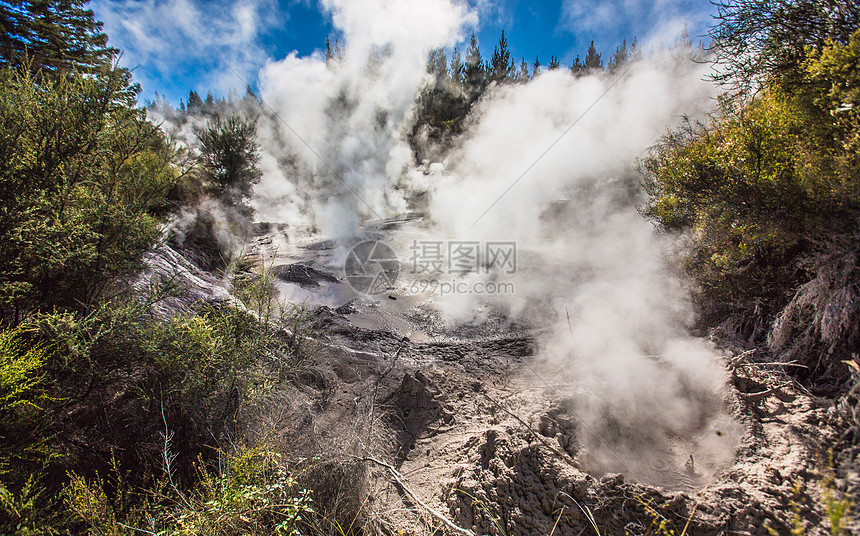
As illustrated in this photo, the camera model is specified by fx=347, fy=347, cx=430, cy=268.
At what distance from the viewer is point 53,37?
24.5 ft

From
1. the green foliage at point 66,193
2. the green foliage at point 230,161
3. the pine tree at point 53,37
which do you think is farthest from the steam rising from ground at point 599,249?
the pine tree at point 53,37

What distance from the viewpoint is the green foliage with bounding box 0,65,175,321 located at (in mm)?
2896

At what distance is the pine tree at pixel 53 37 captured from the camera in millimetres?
6820

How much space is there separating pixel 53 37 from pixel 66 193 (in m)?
7.75

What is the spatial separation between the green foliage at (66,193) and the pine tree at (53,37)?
5.39 metres

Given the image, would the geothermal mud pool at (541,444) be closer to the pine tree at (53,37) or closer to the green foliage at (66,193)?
the green foliage at (66,193)

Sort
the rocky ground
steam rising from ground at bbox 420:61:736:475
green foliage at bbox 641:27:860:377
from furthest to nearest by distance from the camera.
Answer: steam rising from ground at bbox 420:61:736:475
green foliage at bbox 641:27:860:377
the rocky ground

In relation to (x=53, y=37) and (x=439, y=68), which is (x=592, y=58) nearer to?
(x=439, y=68)

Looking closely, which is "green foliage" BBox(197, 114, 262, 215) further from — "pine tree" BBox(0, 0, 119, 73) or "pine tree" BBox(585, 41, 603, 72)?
"pine tree" BBox(585, 41, 603, 72)

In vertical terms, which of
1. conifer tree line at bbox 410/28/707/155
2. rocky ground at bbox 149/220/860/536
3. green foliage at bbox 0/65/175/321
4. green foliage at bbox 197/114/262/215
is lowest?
rocky ground at bbox 149/220/860/536

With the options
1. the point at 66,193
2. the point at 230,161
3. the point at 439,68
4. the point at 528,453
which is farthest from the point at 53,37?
the point at 439,68

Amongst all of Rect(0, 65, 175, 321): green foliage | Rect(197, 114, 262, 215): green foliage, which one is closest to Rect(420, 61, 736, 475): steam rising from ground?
Rect(0, 65, 175, 321): green foliage

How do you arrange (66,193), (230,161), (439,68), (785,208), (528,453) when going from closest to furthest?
(528,453)
(66,193)
(785,208)
(230,161)
(439,68)

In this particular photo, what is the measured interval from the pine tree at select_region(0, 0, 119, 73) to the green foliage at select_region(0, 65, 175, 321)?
539cm
